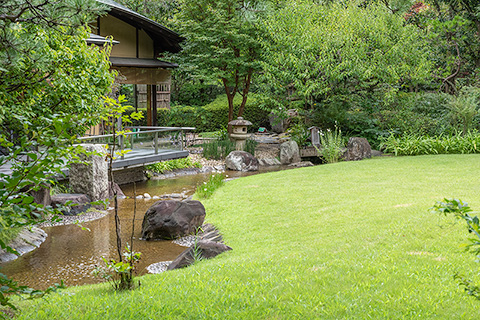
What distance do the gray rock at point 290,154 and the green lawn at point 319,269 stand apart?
28.6 feet

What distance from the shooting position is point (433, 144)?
14312 millimetres

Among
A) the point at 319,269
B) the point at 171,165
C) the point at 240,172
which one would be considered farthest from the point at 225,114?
the point at 319,269

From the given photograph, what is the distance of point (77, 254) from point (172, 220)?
164 centimetres

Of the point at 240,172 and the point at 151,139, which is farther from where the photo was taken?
the point at 240,172

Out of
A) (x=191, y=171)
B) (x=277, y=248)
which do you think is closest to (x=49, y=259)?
(x=277, y=248)

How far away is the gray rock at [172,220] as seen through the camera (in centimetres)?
780

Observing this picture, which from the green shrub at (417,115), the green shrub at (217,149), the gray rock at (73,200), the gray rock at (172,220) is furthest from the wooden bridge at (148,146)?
the green shrub at (417,115)

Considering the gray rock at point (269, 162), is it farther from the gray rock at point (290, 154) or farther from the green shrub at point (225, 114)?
the green shrub at point (225, 114)

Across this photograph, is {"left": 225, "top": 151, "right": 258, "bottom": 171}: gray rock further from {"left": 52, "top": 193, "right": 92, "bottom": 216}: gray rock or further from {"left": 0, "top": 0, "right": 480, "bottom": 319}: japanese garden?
{"left": 52, "top": 193, "right": 92, "bottom": 216}: gray rock

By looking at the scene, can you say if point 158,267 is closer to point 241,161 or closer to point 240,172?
point 240,172

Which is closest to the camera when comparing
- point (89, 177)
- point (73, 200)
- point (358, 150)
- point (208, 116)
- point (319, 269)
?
point (319, 269)

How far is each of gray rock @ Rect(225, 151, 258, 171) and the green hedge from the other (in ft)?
19.9

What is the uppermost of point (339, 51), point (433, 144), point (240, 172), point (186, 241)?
point (339, 51)

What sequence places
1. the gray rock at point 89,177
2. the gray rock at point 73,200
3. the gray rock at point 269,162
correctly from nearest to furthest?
the gray rock at point 73,200 → the gray rock at point 89,177 → the gray rock at point 269,162
